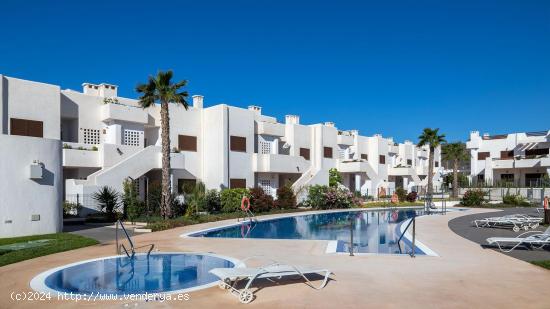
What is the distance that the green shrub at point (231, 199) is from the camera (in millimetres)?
27188

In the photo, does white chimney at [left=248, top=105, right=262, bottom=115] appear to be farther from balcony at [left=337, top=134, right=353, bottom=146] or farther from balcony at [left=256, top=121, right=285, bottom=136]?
balcony at [left=337, top=134, right=353, bottom=146]

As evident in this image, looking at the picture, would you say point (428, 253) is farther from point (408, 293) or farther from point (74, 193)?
point (74, 193)

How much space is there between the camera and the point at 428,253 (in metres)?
12.0

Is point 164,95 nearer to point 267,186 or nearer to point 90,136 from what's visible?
point 90,136

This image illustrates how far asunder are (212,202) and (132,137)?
263 inches

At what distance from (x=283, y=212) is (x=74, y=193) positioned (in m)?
12.7

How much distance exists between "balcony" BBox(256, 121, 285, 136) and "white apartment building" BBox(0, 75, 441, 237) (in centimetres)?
8

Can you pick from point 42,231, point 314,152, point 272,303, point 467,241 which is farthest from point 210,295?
point 314,152

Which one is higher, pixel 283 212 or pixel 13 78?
pixel 13 78

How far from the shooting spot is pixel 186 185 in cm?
2878

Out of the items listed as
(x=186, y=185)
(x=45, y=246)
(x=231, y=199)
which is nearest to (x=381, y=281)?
(x=45, y=246)

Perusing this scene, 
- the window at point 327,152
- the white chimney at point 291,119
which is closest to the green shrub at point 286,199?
the white chimney at point 291,119

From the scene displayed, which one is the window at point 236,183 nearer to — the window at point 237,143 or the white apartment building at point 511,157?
the window at point 237,143

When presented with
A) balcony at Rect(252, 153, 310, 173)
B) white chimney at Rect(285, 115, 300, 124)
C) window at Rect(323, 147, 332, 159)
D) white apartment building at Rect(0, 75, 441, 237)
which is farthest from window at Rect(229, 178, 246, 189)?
window at Rect(323, 147, 332, 159)
